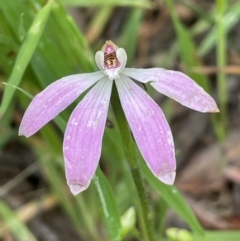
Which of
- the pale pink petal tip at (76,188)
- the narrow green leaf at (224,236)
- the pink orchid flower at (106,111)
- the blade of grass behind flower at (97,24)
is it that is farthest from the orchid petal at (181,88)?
the blade of grass behind flower at (97,24)

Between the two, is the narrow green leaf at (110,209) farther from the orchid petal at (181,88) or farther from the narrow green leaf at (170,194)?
the orchid petal at (181,88)

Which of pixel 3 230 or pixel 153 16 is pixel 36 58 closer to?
pixel 3 230

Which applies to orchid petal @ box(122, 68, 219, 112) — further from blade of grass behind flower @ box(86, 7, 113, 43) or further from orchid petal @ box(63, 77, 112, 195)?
blade of grass behind flower @ box(86, 7, 113, 43)

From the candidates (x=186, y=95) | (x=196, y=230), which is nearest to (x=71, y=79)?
(x=186, y=95)

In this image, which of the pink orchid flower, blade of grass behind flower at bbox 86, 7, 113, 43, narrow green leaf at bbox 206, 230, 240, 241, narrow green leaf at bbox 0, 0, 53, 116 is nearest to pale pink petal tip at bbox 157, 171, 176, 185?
the pink orchid flower

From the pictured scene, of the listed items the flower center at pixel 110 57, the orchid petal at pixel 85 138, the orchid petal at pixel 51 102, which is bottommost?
the orchid petal at pixel 85 138

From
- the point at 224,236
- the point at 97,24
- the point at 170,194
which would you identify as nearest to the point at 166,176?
the point at 170,194

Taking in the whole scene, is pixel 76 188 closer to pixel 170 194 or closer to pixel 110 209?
pixel 110 209
